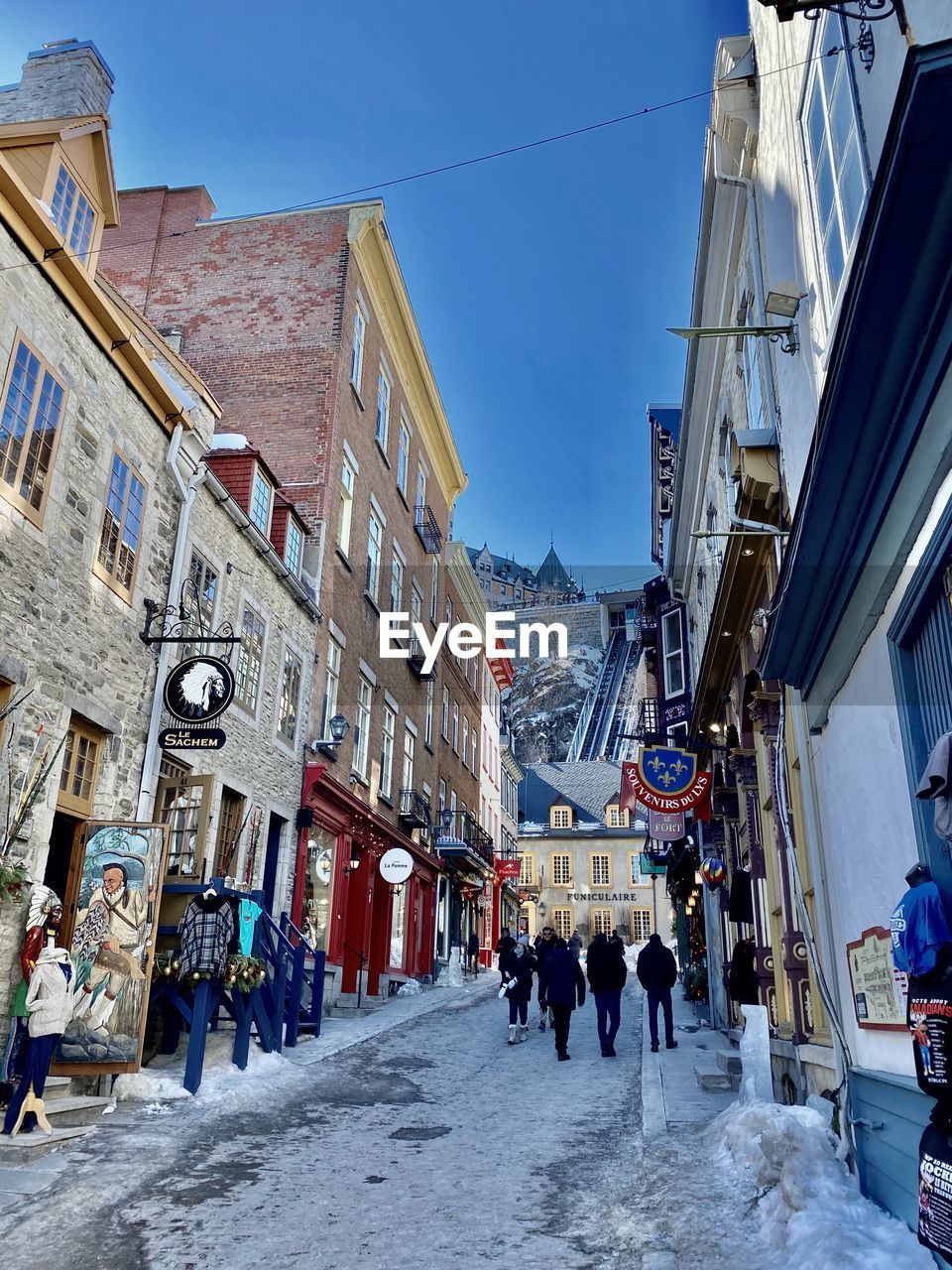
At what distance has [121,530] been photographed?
11.1 meters

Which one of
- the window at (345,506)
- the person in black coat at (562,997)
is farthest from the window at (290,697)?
the person in black coat at (562,997)

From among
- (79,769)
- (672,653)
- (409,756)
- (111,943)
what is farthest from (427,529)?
(111,943)

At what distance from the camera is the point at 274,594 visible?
16609 mm

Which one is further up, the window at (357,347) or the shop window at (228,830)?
the window at (357,347)

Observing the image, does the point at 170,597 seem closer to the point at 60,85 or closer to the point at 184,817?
Answer: the point at 184,817

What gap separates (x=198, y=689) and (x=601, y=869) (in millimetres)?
51999

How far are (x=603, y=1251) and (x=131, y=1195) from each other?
2978mm

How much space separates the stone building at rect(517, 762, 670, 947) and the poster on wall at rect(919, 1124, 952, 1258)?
54645mm

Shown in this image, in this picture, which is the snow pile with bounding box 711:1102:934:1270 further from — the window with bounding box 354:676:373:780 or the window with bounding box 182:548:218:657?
the window with bounding box 354:676:373:780

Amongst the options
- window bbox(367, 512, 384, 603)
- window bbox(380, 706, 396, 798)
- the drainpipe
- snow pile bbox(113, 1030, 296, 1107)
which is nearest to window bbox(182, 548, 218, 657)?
the drainpipe

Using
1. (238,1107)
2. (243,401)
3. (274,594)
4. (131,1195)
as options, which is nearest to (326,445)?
(243,401)

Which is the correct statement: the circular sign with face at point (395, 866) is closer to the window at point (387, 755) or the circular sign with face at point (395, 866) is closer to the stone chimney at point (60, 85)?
the window at point (387, 755)

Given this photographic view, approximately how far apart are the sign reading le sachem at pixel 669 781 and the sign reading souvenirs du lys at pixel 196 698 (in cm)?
740

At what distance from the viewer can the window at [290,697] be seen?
55.9ft
